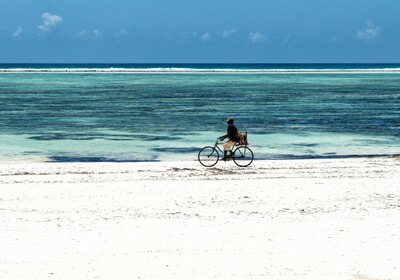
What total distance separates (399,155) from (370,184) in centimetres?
803

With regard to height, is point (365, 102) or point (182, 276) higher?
point (365, 102)

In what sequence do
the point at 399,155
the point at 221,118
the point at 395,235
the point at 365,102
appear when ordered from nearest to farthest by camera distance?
the point at 395,235 < the point at 399,155 < the point at 221,118 < the point at 365,102

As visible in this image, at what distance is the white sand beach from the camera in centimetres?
1023

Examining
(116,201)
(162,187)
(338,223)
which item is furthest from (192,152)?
(338,223)

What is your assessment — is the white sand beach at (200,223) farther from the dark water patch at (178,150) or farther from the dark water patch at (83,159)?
the dark water patch at (178,150)

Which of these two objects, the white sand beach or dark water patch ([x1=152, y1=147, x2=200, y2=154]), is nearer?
the white sand beach

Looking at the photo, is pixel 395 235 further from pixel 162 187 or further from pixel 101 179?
pixel 101 179

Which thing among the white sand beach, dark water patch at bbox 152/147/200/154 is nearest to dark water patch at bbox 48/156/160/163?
dark water patch at bbox 152/147/200/154

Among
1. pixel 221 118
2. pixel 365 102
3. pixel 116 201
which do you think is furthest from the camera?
pixel 365 102

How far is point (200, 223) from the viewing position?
1309 centimetres

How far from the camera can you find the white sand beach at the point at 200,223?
33.6ft

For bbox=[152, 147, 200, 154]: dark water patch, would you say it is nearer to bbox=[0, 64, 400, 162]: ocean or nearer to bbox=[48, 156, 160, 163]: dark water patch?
bbox=[0, 64, 400, 162]: ocean

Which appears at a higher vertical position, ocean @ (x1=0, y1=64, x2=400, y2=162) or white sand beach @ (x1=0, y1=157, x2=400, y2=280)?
ocean @ (x1=0, y1=64, x2=400, y2=162)

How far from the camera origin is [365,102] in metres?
54.8
